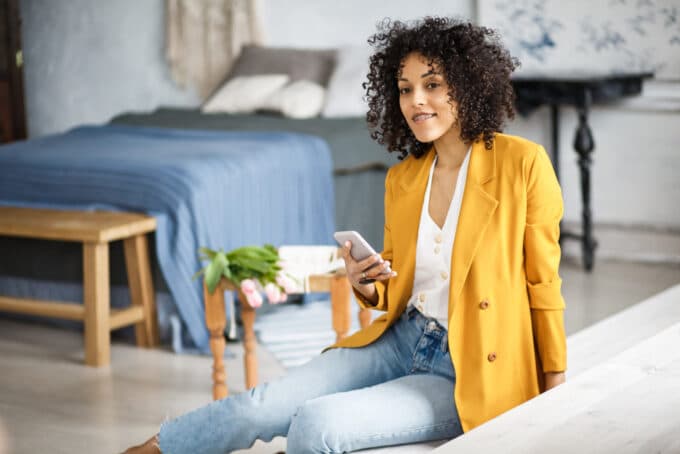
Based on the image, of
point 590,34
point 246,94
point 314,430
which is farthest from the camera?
point 246,94

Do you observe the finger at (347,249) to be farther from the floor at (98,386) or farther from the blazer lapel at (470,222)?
the floor at (98,386)

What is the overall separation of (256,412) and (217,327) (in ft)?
3.80

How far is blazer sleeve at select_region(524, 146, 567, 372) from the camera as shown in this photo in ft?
6.27

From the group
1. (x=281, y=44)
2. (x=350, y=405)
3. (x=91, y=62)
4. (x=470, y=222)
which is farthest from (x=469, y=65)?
(x=91, y=62)

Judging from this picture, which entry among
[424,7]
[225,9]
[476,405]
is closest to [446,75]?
→ [476,405]

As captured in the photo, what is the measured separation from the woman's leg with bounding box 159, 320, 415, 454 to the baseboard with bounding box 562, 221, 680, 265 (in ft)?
10.8

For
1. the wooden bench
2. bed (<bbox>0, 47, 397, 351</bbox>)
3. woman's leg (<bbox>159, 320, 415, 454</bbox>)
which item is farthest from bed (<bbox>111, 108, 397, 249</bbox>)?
woman's leg (<bbox>159, 320, 415, 454</bbox>)

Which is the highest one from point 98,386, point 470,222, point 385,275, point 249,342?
point 470,222

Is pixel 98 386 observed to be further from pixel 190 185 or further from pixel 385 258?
pixel 385 258

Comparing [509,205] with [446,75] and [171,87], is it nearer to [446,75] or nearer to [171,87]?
[446,75]

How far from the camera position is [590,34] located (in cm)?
505

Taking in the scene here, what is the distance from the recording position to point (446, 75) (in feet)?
6.61

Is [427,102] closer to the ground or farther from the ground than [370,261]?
farther from the ground

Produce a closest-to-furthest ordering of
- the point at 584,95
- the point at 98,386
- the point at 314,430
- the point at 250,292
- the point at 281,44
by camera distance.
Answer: the point at 314,430 < the point at 250,292 < the point at 98,386 < the point at 584,95 < the point at 281,44
